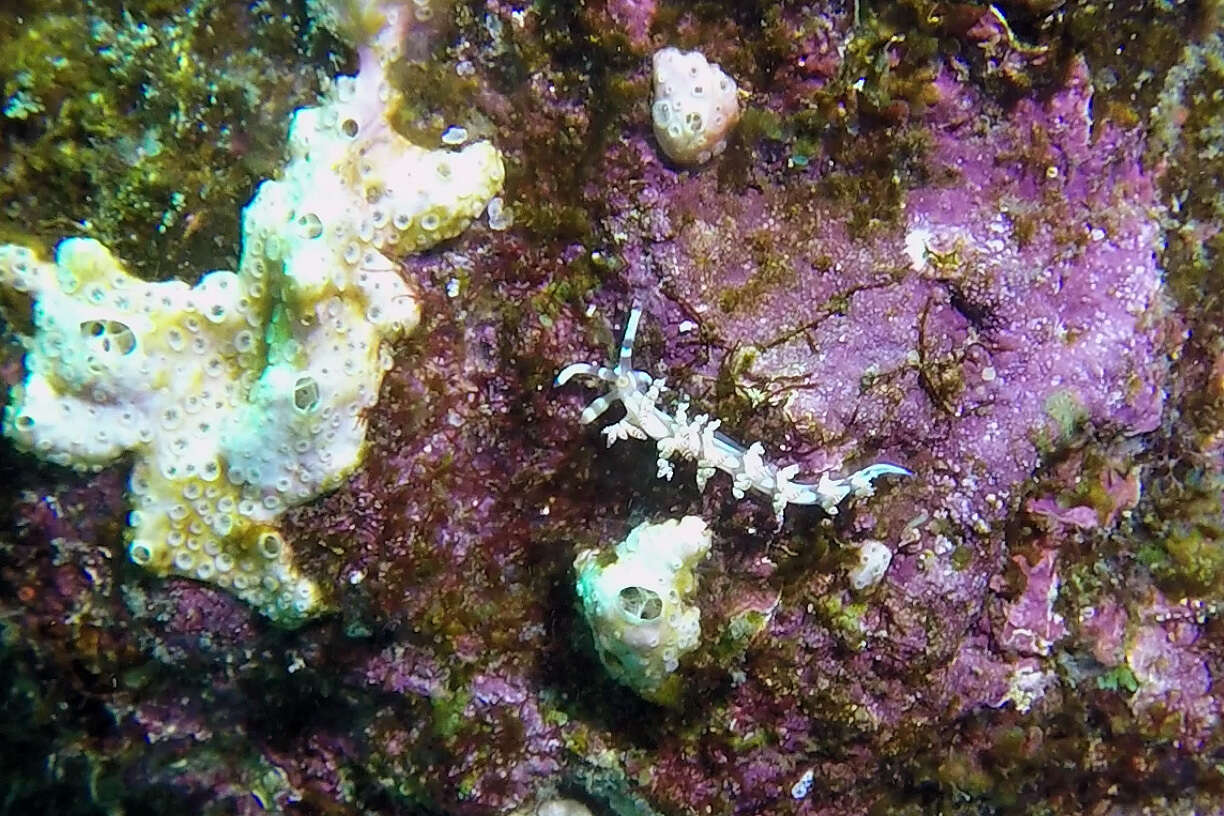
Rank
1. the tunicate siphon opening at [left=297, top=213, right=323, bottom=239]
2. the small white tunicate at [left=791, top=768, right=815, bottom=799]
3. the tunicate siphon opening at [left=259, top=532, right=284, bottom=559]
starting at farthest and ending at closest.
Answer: the small white tunicate at [left=791, top=768, right=815, bottom=799] → the tunicate siphon opening at [left=259, top=532, right=284, bottom=559] → the tunicate siphon opening at [left=297, top=213, right=323, bottom=239]

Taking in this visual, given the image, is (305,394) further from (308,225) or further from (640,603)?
(640,603)

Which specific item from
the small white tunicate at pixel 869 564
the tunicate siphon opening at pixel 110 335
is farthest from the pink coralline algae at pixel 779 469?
the tunicate siphon opening at pixel 110 335

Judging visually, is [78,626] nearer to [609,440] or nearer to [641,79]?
[609,440]

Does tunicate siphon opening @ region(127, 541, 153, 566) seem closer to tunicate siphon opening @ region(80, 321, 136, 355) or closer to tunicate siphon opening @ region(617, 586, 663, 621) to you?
tunicate siphon opening @ region(80, 321, 136, 355)

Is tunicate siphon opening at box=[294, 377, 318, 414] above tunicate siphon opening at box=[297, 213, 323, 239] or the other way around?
the other way around

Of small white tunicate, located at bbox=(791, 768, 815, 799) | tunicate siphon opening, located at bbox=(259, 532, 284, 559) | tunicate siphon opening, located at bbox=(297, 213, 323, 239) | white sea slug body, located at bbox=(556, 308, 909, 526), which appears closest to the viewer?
tunicate siphon opening, located at bbox=(297, 213, 323, 239)

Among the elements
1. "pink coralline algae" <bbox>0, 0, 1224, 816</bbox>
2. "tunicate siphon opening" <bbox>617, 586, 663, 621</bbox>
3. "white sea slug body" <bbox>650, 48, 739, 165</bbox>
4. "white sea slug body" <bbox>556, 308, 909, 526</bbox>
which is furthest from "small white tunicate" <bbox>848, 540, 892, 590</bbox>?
"white sea slug body" <bbox>650, 48, 739, 165</bbox>

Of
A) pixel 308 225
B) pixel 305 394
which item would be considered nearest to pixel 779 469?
pixel 305 394

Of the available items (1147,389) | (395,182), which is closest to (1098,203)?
(1147,389)
